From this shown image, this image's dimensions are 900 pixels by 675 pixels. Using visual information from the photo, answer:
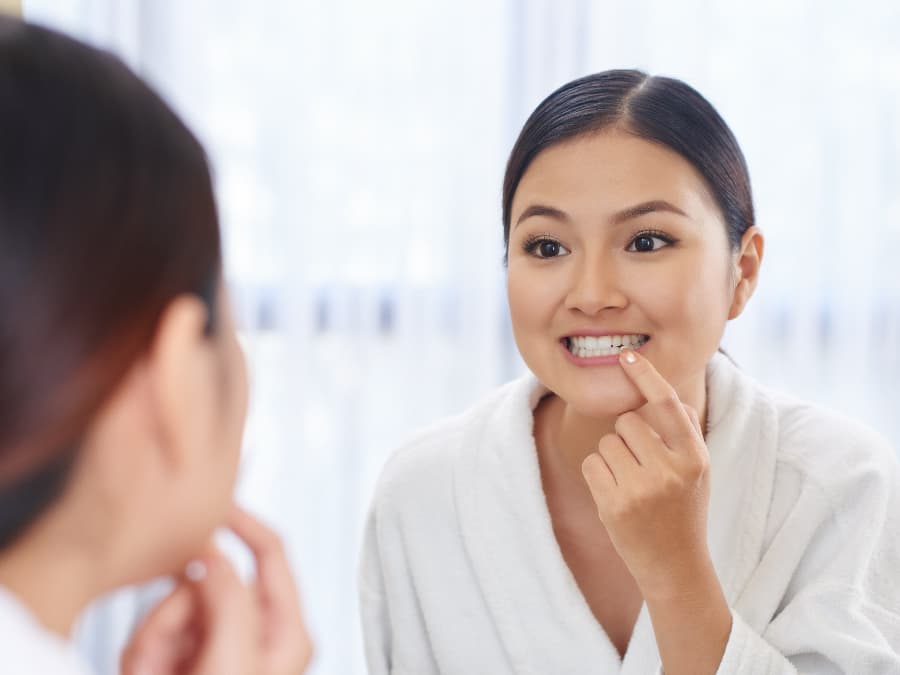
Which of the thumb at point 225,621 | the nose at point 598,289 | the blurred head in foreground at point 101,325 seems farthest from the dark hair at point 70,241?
the nose at point 598,289

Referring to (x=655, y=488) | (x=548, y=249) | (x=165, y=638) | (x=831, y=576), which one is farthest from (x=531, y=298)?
(x=165, y=638)

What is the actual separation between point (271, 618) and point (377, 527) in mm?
678

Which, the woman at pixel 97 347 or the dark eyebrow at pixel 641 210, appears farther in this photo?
the dark eyebrow at pixel 641 210

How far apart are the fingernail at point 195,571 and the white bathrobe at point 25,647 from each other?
170 mm

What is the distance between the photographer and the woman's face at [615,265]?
116 centimetres

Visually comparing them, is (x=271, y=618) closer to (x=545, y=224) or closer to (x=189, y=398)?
(x=189, y=398)

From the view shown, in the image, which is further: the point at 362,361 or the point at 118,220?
the point at 362,361

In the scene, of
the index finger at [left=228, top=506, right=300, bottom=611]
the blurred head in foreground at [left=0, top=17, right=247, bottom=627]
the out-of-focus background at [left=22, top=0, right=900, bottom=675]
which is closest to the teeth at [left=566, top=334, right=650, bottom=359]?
the index finger at [left=228, top=506, right=300, bottom=611]

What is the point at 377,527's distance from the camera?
4.62 ft

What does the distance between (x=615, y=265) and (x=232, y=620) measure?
0.67m

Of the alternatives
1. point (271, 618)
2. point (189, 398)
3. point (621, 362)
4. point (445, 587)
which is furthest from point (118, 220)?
point (445, 587)

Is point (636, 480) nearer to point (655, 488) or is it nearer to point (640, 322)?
point (655, 488)

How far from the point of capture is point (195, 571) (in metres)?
0.75

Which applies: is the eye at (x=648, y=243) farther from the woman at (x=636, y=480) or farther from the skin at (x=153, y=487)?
the skin at (x=153, y=487)
